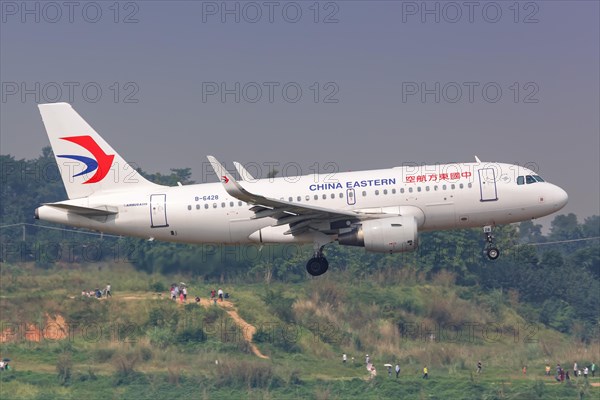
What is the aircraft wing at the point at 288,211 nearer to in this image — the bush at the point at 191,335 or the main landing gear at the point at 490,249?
the main landing gear at the point at 490,249

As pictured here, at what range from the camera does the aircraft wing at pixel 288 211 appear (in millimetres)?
52000

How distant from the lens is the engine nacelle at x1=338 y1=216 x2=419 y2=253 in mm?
54656

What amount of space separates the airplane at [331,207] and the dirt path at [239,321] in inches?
1791

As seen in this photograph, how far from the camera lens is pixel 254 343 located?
104m

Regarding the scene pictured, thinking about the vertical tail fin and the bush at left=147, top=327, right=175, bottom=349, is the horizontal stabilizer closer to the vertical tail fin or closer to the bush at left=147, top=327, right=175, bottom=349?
the vertical tail fin

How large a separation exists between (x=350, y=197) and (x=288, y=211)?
3461 millimetres

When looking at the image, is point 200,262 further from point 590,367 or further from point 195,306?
point 590,367

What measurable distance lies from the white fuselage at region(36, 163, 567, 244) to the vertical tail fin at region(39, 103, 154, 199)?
158 centimetres

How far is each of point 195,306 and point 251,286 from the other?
305 inches

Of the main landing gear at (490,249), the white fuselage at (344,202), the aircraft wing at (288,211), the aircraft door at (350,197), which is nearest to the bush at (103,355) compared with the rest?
the white fuselage at (344,202)

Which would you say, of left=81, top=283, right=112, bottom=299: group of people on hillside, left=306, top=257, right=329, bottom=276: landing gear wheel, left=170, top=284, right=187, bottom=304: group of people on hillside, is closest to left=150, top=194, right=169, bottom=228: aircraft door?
left=306, top=257, right=329, bottom=276: landing gear wheel

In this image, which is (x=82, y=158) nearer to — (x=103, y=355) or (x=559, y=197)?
(x=559, y=197)

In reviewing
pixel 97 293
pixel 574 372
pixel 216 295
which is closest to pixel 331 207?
pixel 97 293

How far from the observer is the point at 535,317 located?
128m
